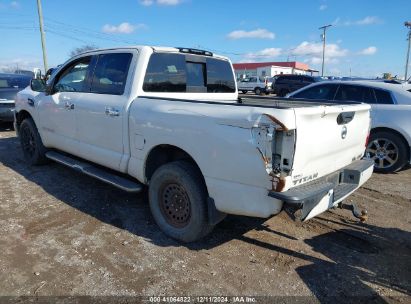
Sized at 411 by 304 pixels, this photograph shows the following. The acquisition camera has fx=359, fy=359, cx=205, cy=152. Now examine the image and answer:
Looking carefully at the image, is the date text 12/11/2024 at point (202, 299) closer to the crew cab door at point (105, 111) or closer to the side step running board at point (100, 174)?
the side step running board at point (100, 174)

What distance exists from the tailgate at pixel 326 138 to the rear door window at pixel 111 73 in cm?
225

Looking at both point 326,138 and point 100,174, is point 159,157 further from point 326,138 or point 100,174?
point 326,138

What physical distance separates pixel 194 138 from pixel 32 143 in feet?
13.9

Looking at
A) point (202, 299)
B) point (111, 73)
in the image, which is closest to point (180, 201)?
point (202, 299)

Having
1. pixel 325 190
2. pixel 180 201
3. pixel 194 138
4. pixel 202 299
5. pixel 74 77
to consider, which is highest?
pixel 74 77

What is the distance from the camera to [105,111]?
4.28m

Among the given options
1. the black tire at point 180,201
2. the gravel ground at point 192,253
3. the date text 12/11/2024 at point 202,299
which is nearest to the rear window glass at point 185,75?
the black tire at point 180,201

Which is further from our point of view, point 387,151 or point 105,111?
point 387,151

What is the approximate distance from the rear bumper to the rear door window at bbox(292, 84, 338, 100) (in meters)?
3.70

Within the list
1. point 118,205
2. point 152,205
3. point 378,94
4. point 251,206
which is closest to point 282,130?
point 251,206

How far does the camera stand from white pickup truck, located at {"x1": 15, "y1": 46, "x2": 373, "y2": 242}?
2.88 metres

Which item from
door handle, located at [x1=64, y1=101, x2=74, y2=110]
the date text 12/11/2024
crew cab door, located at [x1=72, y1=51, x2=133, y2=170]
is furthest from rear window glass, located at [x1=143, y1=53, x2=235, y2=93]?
the date text 12/11/2024

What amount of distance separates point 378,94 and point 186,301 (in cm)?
557

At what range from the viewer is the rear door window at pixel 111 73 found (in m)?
4.25
